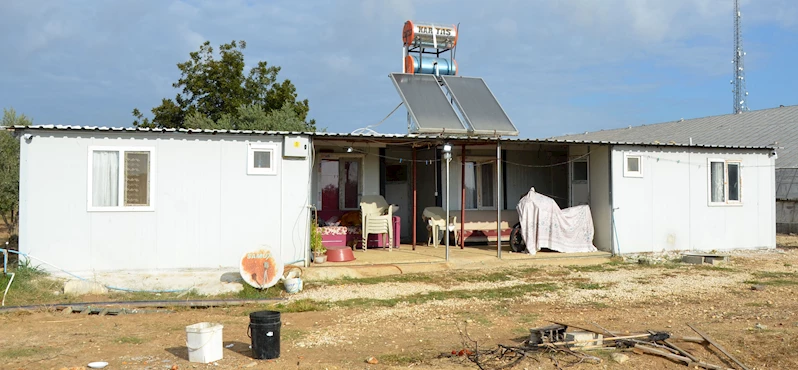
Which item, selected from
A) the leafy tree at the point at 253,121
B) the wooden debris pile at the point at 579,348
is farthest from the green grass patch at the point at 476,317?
the leafy tree at the point at 253,121

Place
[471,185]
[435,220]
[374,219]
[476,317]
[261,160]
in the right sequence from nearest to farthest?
[476,317], [261,160], [374,219], [435,220], [471,185]

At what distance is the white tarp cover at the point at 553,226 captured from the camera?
13367 millimetres

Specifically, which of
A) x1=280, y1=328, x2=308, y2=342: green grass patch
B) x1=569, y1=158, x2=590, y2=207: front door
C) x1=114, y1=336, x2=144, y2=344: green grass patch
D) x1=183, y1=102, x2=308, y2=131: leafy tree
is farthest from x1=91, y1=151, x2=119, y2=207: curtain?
x1=183, y1=102, x2=308, y2=131: leafy tree

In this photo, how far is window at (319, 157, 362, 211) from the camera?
14.6 m

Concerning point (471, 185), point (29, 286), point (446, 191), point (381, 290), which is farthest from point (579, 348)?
point (471, 185)

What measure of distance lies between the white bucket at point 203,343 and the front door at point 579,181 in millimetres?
10410

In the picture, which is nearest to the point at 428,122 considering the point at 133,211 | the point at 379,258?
the point at 379,258

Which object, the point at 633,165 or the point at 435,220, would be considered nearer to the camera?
the point at 633,165

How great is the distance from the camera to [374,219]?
13414mm

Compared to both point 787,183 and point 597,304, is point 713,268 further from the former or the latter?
point 787,183

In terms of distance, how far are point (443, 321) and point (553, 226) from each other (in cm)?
647

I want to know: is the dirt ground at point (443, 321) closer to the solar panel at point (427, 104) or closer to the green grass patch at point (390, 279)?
the green grass patch at point (390, 279)

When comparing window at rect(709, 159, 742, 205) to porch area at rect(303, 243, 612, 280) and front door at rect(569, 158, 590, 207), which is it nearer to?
front door at rect(569, 158, 590, 207)

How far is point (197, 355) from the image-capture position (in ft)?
19.5
